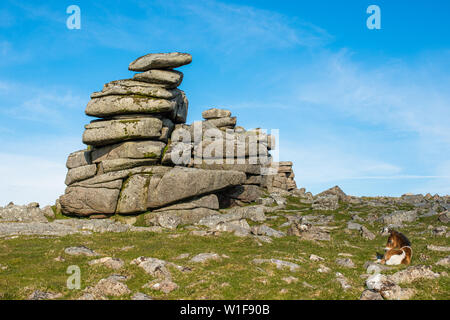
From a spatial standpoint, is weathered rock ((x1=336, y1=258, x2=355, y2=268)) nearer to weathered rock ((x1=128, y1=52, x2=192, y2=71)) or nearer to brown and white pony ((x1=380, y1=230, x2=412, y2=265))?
brown and white pony ((x1=380, y1=230, x2=412, y2=265))

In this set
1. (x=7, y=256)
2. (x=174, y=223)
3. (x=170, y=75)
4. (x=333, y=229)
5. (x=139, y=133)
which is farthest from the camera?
(x=170, y=75)

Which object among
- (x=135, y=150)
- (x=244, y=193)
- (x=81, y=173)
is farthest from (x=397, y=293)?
(x=81, y=173)

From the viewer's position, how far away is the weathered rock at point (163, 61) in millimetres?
60094

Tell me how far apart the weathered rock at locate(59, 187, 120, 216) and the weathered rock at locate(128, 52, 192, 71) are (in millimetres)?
22509

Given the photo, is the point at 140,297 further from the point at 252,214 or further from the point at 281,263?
the point at 252,214

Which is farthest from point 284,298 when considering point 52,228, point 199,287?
point 52,228

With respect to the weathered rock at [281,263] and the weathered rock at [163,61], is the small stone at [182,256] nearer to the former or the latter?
the weathered rock at [281,263]

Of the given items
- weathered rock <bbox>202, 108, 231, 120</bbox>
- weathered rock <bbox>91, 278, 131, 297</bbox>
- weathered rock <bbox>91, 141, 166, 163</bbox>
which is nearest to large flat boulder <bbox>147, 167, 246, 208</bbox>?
weathered rock <bbox>91, 141, 166, 163</bbox>

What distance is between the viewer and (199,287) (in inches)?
706

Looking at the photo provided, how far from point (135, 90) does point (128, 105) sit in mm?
3313

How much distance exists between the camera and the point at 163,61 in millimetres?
60250

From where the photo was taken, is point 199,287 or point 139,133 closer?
point 199,287

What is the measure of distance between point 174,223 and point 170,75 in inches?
1051

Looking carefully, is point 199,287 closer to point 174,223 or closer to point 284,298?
point 284,298
